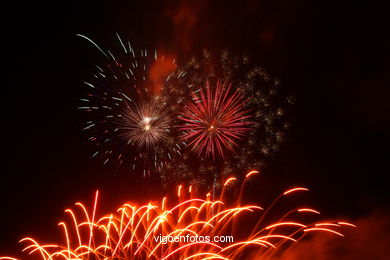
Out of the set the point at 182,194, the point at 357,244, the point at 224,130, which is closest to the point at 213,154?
the point at 224,130

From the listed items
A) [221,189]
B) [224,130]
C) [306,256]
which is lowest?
[306,256]

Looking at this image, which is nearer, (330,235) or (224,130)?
(224,130)

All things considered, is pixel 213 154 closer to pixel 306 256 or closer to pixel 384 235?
pixel 306 256

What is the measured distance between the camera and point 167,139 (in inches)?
516

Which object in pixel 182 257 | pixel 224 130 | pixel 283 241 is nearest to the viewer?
pixel 182 257

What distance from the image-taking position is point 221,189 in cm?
1302

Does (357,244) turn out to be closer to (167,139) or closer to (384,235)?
(384,235)

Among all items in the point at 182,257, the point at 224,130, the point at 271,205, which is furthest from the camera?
the point at 271,205

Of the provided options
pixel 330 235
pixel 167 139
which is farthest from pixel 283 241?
pixel 167 139

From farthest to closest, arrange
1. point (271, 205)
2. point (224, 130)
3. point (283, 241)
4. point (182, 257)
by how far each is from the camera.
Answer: point (271, 205)
point (283, 241)
point (224, 130)
point (182, 257)

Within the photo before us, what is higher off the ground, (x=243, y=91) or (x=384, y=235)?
(x=243, y=91)

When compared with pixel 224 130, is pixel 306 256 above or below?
below

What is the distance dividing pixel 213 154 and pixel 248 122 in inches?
60.4

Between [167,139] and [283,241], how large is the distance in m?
5.17
